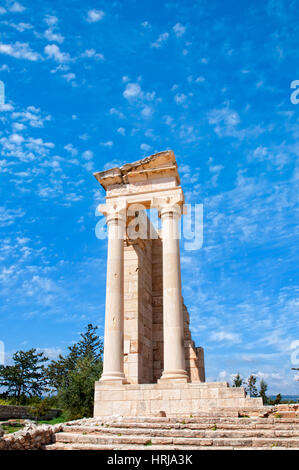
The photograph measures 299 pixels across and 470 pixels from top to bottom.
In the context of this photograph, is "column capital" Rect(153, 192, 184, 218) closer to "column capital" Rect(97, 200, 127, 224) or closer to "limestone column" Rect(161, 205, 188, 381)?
"limestone column" Rect(161, 205, 188, 381)

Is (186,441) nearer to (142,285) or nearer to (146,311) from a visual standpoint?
(142,285)

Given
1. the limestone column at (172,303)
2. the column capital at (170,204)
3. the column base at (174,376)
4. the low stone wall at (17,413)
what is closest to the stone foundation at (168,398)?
the column base at (174,376)

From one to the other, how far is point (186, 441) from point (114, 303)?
9386 mm

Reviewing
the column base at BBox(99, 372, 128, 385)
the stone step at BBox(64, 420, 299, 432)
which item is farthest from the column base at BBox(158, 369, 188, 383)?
the stone step at BBox(64, 420, 299, 432)

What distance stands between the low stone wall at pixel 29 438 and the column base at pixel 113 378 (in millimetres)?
5683

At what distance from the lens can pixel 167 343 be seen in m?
17.4

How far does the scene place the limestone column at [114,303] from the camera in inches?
693

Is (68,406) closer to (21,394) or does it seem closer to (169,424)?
(169,424)

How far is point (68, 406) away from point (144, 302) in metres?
8.04

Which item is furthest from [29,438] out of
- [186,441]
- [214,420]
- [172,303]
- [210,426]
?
[172,303]

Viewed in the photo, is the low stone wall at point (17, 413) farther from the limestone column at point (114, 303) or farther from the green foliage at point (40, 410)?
the limestone column at point (114, 303)


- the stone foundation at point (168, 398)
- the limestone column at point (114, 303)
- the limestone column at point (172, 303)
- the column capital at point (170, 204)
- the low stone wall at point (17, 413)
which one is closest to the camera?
the stone foundation at point (168, 398)

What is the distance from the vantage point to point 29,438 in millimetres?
9922
